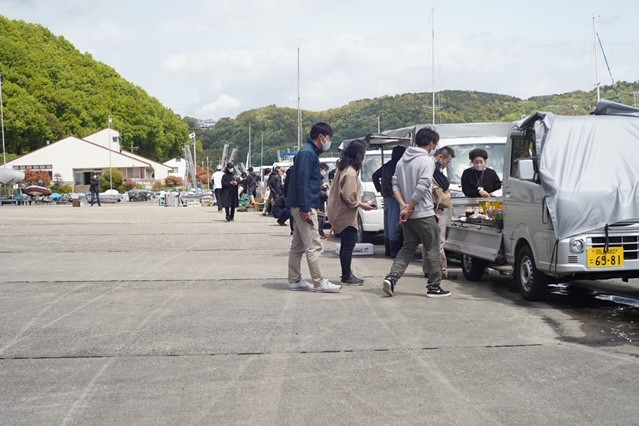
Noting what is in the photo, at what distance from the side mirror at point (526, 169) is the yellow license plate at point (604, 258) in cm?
112

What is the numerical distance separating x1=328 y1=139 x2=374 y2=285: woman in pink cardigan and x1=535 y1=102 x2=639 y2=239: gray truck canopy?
8.42ft

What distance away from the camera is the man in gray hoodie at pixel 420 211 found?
9.87 meters

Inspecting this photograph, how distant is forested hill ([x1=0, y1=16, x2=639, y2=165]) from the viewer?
7431 cm

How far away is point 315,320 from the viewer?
8.49 metres

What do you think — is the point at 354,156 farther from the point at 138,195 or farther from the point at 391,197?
the point at 138,195

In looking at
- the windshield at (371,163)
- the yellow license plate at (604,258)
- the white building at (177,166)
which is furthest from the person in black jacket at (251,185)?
the white building at (177,166)

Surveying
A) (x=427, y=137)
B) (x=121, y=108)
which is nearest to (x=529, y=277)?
(x=427, y=137)

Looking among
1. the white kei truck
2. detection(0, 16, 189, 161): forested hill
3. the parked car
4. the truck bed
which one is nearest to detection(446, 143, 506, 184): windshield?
the truck bed

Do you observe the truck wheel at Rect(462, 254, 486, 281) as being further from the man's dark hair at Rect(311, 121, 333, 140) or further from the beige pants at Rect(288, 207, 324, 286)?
the man's dark hair at Rect(311, 121, 333, 140)

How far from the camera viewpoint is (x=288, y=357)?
22.4ft

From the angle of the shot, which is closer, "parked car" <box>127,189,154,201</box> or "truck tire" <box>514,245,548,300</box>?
"truck tire" <box>514,245,548,300</box>

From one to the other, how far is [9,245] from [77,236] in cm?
271

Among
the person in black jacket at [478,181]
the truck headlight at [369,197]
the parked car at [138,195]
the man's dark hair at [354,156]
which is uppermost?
the man's dark hair at [354,156]

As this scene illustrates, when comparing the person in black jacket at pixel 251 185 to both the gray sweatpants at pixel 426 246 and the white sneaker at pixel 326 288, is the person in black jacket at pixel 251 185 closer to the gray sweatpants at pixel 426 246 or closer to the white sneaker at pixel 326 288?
the white sneaker at pixel 326 288
